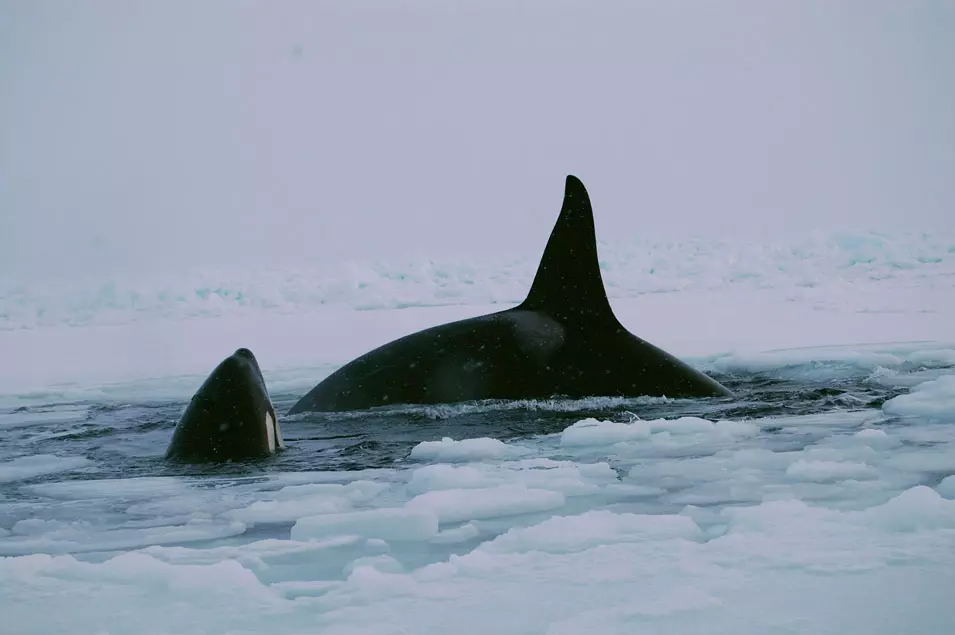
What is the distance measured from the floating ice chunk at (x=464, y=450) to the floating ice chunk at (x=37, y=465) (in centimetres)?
258

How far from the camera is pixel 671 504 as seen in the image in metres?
5.89

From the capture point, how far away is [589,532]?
5.28m

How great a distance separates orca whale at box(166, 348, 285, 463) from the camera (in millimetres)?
Result: 7734

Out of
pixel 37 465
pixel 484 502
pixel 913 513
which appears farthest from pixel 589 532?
pixel 37 465

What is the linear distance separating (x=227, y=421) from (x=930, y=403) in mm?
5672

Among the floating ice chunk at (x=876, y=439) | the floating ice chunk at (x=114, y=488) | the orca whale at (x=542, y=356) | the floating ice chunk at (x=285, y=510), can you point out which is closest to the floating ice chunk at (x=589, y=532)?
the floating ice chunk at (x=285, y=510)

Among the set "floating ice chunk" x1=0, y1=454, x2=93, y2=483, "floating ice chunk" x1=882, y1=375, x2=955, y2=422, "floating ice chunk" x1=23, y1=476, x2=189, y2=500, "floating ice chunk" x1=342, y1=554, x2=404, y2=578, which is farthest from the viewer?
"floating ice chunk" x1=882, y1=375, x2=955, y2=422

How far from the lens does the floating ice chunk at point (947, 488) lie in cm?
588

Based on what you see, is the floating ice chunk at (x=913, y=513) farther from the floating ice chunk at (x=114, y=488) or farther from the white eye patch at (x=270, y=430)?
the white eye patch at (x=270, y=430)

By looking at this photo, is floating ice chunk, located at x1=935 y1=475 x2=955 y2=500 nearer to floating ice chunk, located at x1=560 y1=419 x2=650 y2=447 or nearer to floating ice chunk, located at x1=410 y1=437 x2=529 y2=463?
floating ice chunk, located at x1=560 y1=419 x2=650 y2=447

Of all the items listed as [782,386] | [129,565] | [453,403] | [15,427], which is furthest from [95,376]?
[129,565]

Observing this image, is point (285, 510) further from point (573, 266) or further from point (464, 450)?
point (573, 266)

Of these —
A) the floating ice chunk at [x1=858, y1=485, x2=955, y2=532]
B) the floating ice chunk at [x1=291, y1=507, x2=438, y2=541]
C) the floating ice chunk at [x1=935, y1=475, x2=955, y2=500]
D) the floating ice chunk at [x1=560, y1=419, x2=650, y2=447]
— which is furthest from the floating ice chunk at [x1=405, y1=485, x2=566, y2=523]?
the floating ice chunk at [x1=935, y1=475, x2=955, y2=500]

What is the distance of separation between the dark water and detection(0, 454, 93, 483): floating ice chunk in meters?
0.15
